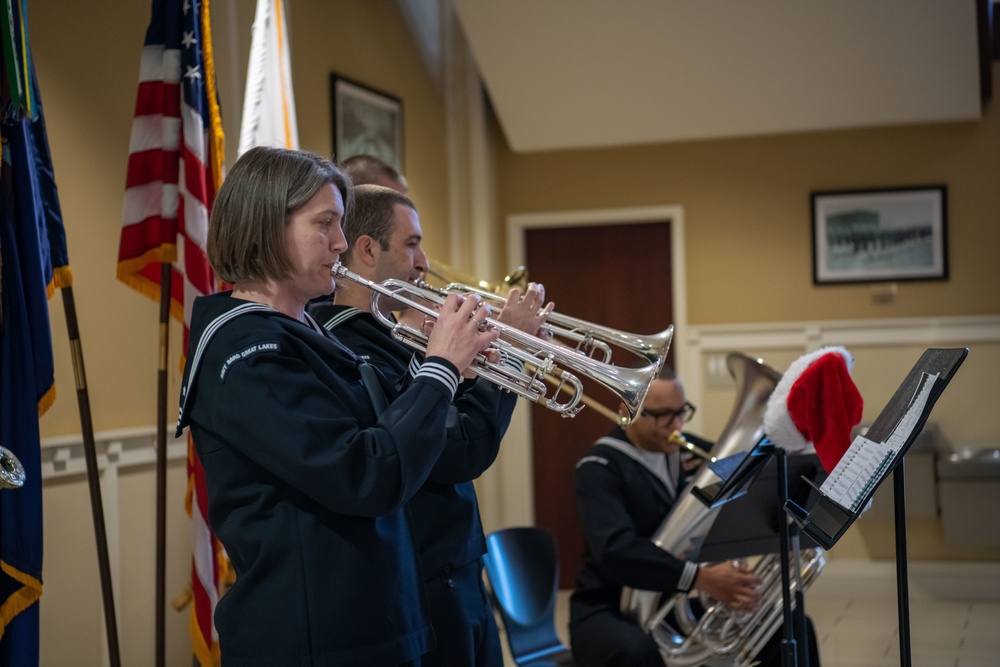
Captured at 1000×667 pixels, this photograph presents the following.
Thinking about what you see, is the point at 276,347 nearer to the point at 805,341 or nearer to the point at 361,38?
the point at 361,38

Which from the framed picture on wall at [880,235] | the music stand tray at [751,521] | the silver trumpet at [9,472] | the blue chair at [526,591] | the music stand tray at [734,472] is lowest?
the blue chair at [526,591]

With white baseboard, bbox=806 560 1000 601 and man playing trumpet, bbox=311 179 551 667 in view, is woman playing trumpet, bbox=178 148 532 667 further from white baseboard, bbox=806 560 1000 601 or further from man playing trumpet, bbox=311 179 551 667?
white baseboard, bbox=806 560 1000 601

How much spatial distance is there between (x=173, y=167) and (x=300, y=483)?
171 centimetres

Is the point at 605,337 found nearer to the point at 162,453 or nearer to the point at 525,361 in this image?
the point at 525,361

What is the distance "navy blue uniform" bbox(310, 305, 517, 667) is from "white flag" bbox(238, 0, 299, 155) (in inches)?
52.6

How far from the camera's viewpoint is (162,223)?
2967mm

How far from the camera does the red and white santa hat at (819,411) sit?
2365mm

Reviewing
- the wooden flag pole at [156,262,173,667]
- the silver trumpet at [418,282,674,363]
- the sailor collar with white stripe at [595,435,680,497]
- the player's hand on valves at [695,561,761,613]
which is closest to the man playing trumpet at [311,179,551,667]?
the silver trumpet at [418,282,674,363]

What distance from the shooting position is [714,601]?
326 centimetres

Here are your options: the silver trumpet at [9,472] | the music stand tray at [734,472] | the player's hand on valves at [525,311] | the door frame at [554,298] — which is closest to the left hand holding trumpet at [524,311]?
the player's hand on valves at [525,311]

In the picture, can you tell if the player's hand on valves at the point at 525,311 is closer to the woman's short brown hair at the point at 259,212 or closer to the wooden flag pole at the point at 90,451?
the woman's short brown hair at the point at 259,212

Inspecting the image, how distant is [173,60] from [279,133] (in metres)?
0.56

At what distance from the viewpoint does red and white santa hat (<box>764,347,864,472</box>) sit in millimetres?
2365

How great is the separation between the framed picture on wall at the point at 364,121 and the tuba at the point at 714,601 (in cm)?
233
